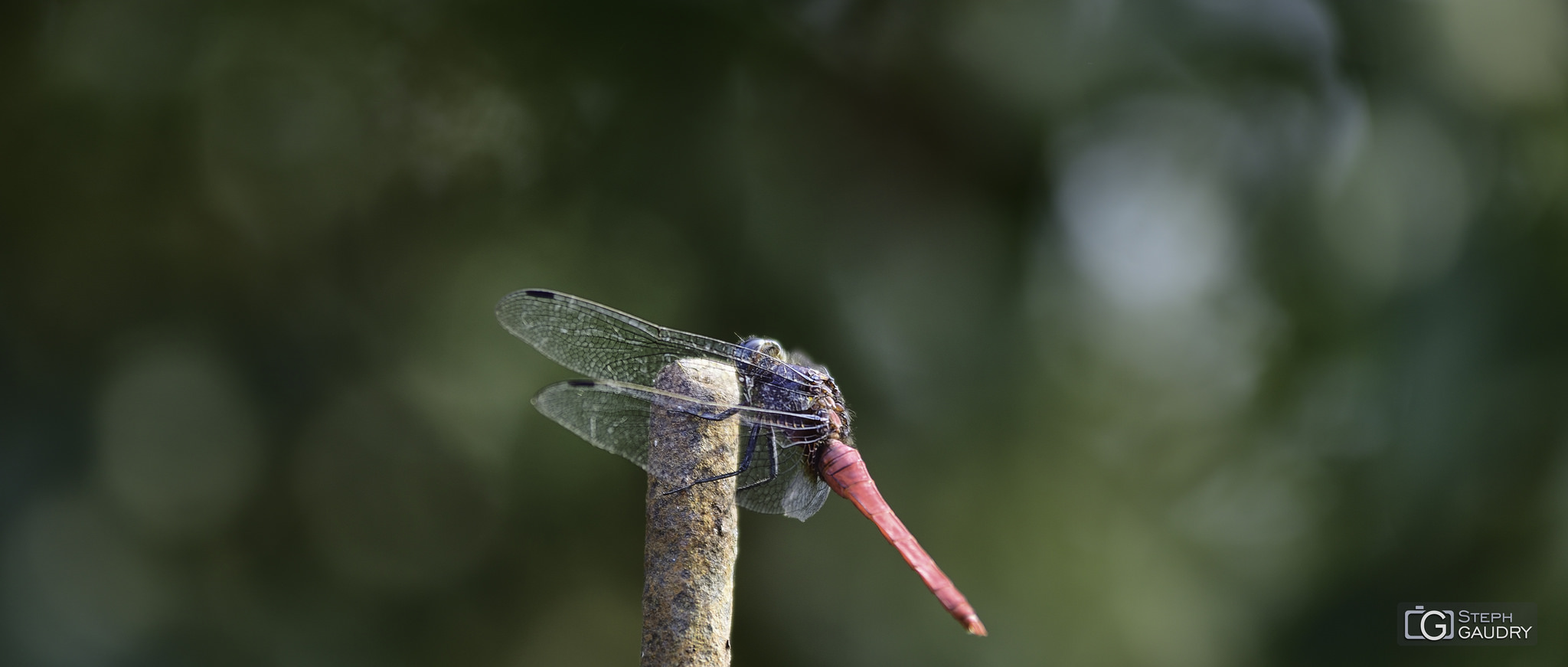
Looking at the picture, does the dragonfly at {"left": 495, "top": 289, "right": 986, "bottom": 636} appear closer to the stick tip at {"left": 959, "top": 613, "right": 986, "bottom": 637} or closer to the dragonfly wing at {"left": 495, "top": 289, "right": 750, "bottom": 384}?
the dragonfly wing at {"left": 495, "top": 289, "right": 750, "bottom": 384}

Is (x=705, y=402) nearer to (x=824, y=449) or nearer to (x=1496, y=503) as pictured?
(x=824, y=449)

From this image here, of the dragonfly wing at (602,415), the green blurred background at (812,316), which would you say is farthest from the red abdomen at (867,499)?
the green blurred background at (812,316)

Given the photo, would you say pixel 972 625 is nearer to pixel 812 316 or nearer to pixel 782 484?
pixel 782 484

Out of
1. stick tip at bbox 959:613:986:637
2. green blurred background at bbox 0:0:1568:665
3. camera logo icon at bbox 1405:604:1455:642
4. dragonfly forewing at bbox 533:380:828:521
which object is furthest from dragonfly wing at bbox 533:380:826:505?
camera logo icon at bbox 1405:604:1455:642

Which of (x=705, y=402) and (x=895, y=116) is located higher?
(x=895, y=116)

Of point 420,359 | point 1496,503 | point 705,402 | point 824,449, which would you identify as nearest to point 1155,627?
point 1496,503

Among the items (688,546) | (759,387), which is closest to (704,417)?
(688,546)

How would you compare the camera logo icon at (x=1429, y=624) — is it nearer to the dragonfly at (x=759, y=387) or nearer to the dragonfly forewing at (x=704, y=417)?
the dragonfly at (x=759, y=387)
